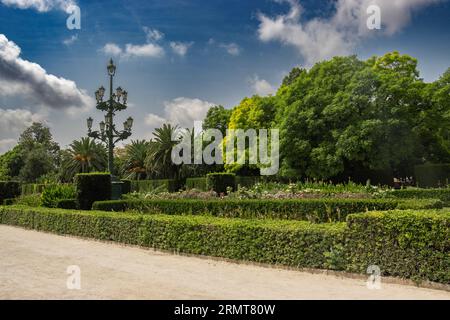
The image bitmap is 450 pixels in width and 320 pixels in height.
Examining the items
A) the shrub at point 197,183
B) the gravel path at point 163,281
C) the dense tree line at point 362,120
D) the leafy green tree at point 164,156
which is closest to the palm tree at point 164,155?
the leafy green tree at point 164,156

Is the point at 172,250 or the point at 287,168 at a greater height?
the point at 287,168

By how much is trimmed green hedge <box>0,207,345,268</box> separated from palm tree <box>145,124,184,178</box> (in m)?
27.0

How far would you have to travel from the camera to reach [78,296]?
6.04 m

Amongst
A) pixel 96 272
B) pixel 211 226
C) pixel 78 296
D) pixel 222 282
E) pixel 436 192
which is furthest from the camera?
pixel 436 192

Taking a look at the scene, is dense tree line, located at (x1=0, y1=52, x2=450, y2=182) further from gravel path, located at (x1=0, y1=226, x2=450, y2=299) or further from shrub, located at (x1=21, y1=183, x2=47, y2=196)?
shrub, located at (x1=21, y1=183, x2=47, y2=196)

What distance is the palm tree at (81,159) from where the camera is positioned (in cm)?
4941

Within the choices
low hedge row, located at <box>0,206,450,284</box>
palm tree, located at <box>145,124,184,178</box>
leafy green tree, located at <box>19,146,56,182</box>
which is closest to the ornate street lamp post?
low hedge row, located at <box>0,206,450,284</box>

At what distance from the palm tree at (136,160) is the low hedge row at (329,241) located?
3371 cm

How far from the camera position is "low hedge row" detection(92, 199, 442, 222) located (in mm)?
12887

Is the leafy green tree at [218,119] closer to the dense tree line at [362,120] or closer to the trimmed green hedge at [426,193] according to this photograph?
the dense tree line at [362,120]

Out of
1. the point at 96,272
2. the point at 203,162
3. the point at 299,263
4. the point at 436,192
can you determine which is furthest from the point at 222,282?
the point at 203,162

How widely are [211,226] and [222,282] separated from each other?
276 cm

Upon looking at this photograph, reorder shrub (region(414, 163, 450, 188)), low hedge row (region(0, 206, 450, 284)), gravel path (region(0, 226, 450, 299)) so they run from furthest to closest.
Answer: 1. shrub (region(414, 163, 450, 188))
2. low hedge row (region(0, 206, 450, 284))
3. gravel path (region(0, 226, 450, 299))
